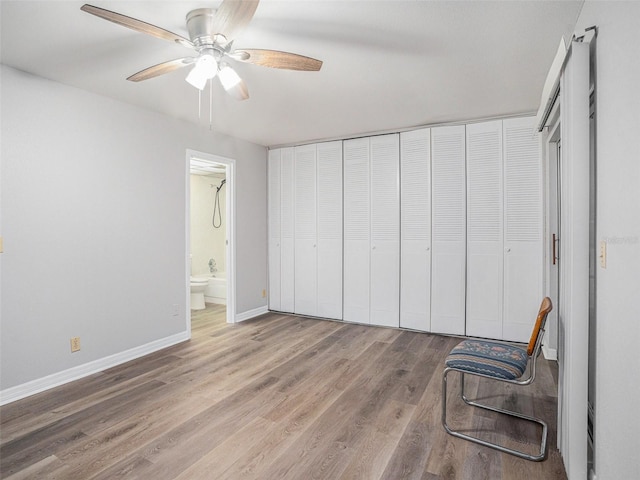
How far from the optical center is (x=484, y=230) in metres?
4.07

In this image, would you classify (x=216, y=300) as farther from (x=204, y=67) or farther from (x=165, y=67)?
(x=204, y=67)

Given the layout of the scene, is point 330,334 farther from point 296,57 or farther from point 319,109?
point 296,57

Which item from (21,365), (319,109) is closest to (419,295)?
(319,109)

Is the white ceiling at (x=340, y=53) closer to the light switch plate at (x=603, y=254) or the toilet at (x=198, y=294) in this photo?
the light switch plate at (x=603, y=254)

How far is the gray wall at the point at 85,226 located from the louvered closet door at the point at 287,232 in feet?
4.28

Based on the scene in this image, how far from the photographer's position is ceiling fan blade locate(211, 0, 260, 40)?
1.63 meters

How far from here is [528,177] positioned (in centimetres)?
386

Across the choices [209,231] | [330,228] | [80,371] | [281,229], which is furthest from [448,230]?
[209,231]

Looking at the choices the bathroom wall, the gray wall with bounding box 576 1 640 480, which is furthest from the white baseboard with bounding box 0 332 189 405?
the gray wall with bounding box 576 1 640 480

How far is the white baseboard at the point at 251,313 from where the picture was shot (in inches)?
197

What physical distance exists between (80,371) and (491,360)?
127 inches

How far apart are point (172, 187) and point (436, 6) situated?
3.06 metres

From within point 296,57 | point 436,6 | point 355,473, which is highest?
point 436,6

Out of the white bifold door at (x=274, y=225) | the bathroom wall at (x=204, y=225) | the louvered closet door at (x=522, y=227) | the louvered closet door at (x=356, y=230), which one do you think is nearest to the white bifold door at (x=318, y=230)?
the louvered closet door at (x=356, y=230)
